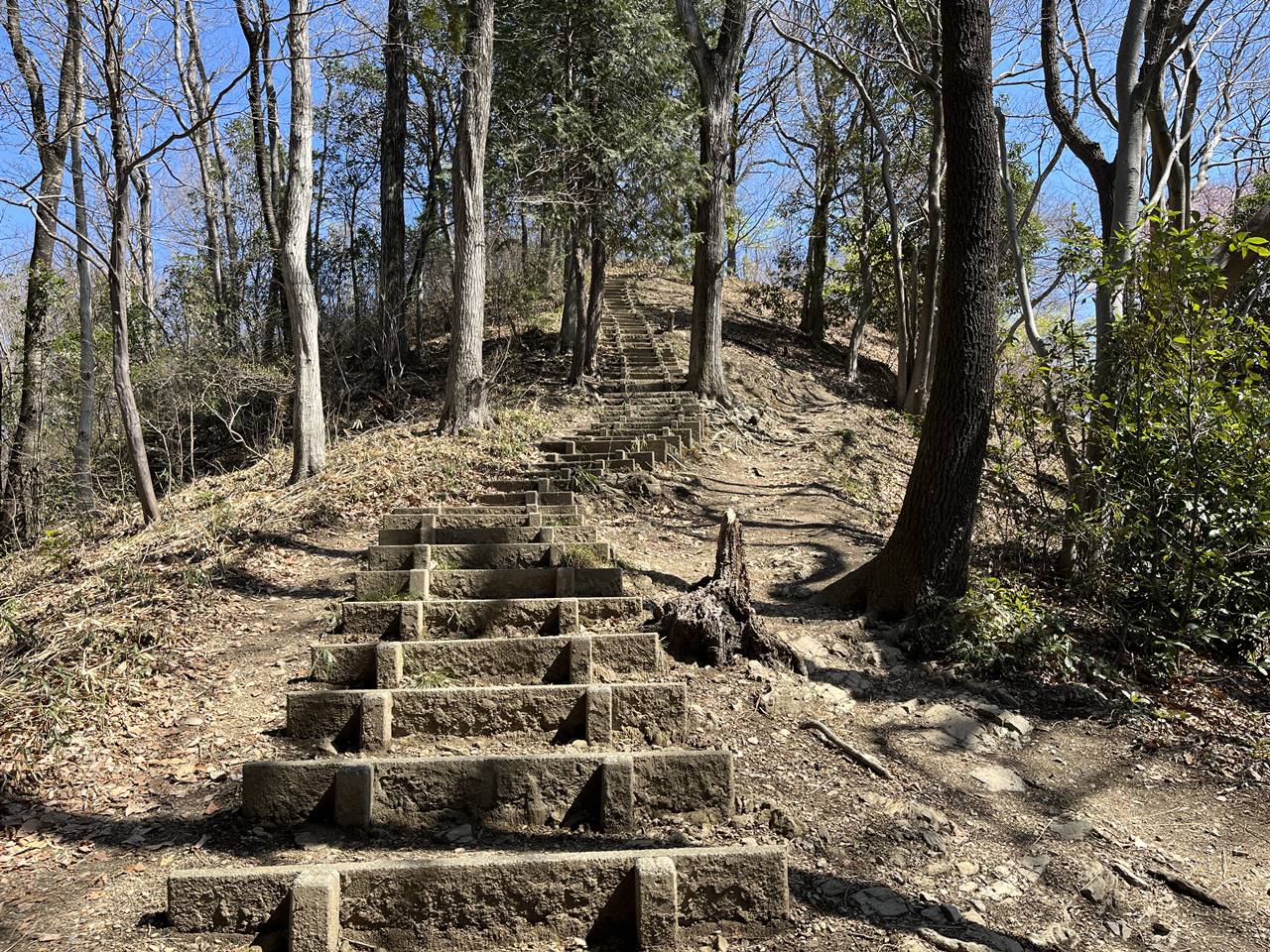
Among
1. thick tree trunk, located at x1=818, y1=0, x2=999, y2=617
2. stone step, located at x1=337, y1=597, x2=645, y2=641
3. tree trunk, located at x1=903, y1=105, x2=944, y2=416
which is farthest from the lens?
tree trunk, located at x1=903, y1=105, x2=944, y2=416

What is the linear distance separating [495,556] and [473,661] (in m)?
1.45

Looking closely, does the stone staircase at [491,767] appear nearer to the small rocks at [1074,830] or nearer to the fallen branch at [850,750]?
the fallen branch at [850,750]

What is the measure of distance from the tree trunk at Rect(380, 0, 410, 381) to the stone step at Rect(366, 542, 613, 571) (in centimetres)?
1087

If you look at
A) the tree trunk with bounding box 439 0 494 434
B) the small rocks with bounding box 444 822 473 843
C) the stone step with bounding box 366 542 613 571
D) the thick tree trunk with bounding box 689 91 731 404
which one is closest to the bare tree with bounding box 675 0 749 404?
the thick tree trunk with bounding box 689 91 731 404

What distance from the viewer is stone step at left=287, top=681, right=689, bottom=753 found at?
4.57 m

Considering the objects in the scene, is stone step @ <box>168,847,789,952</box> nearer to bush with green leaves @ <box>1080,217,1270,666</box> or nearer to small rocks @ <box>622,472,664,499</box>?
bush with green leaves @ <box>1080,217,1270,666</box>

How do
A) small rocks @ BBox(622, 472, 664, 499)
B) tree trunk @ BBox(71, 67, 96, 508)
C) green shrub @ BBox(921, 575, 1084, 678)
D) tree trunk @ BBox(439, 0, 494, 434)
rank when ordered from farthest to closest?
tree trunk @ BBox(71, 67, 96, 508) → tree trunk @ BBox(439, 0, 494, 434) → small rocks @ BBox(622, 472, 664, 499) → green shrub @ BBox(921, 575, 1084, 678)

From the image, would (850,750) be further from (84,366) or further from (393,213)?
(393,213)

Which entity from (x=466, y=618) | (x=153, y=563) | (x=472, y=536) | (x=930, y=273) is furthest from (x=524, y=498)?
(x=930, y=273)

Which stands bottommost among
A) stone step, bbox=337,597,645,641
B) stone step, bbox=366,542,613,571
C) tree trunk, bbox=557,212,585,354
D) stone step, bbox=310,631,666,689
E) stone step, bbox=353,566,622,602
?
stone step, bbox=310,631,666,689

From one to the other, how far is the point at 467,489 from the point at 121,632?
395cm

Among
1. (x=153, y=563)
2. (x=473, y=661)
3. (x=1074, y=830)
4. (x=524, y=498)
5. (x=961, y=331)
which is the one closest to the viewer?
(x=1074, y=830)

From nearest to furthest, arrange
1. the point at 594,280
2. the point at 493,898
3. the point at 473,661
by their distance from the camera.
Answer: the point at 493,898, the point at 473,661, the point at 594,280

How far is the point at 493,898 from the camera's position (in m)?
3.46
